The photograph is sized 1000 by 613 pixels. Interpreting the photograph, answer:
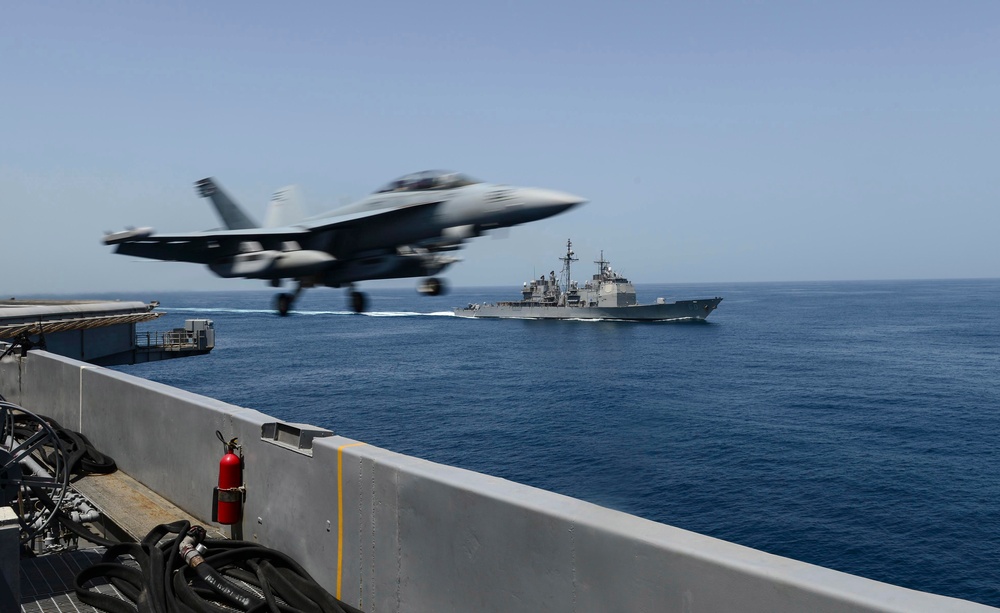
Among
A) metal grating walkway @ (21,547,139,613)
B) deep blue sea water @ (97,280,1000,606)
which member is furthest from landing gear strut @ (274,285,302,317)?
metal grating walkway @ (21,547,139,613)

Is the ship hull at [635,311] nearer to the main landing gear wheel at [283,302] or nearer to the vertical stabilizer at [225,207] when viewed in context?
the vertical stabilizer at [225,207]

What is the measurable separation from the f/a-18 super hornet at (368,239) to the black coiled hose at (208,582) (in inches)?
221

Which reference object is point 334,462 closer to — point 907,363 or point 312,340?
point 907,363

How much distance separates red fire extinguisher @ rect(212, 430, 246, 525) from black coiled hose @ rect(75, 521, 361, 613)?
90 centimetres

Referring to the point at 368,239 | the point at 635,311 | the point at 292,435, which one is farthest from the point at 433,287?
the point at 635,311

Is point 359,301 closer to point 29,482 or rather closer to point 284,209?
point 284,209

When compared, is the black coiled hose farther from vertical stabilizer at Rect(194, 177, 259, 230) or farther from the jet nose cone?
vertical stabilizer at Rect(194, 177, 259, 230)

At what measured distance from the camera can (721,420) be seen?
58062 millimetres

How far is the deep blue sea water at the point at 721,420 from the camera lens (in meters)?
36.2

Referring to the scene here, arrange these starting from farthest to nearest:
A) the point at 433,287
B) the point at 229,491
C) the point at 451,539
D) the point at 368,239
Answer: the point at 368,239
the point at 433,287
the point at 229,491
the point at 451,539

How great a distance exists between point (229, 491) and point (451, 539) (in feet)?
15.6

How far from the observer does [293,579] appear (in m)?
8.79

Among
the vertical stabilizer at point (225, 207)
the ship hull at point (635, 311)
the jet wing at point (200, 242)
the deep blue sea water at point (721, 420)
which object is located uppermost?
the vertical stabilizer at point (225, 207)

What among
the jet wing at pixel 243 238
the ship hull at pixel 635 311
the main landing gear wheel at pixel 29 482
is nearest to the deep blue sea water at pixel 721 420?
the jet wing at pixel 243 238
